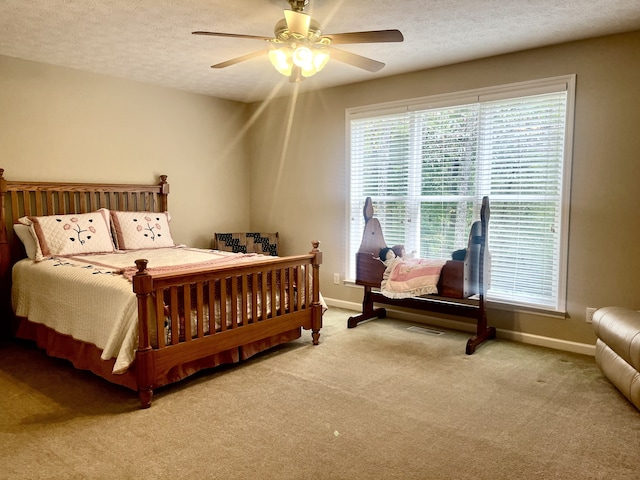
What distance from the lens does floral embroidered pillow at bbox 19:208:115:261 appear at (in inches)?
145

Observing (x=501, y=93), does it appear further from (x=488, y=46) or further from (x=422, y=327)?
(x=422, y=327)

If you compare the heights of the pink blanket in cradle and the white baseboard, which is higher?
the pink blanket in cradle

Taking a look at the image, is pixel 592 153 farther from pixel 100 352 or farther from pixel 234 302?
pixel 100 352

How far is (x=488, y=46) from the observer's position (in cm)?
355

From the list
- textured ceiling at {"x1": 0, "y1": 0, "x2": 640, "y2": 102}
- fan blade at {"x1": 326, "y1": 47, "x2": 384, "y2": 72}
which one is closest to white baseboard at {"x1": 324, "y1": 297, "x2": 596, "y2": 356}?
textured ceiling at {"x1": 0, "y1": 0, "x2": 640, "y2": 102}

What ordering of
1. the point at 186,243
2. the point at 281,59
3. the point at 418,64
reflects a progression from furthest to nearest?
the point at 186,243
the point at 418,64
the point at 281,59

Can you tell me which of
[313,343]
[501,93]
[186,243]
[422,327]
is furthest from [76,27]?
[422,327]

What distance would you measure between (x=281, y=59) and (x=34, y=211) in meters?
2.69

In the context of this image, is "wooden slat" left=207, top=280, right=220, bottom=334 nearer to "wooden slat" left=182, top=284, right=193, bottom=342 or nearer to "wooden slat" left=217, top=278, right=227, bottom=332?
"wooden slat" left=217, top=278, right=227, bottom=332

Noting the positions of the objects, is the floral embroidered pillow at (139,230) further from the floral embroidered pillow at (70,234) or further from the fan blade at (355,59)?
Answer: the fan blade at (355,59)

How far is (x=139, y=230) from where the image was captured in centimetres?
428

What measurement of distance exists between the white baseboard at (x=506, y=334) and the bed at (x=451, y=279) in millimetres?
161

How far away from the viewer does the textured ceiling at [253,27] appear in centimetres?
279

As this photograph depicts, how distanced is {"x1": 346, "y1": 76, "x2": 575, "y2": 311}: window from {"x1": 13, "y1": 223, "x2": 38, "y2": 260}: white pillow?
2.99 metres
